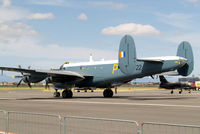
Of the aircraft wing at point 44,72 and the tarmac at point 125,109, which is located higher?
the aircraft wing at point 44,72

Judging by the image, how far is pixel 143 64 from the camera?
32469mm

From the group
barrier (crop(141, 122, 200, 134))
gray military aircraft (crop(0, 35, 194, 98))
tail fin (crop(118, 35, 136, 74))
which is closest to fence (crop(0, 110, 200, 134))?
barrier (crop(141, 122, 200, 134))

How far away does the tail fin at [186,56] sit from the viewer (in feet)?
114

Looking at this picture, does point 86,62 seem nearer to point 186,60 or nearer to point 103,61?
point 103,61

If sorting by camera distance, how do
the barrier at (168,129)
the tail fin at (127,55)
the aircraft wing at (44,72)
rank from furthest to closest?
the aircraft wing at (44,72) < the tail fin at (127,55) < the barrier at (168,129)

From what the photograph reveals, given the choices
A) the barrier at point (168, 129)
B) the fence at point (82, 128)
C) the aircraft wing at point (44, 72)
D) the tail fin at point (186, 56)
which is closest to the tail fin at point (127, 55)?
the tail fin at point (186, 56)

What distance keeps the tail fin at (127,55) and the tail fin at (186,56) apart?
6.40 meters

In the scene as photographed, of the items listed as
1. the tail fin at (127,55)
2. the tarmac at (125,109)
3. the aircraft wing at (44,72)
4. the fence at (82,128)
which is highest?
the tail fin at (127,55)

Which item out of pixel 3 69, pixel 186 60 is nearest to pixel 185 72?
pixel 186 60

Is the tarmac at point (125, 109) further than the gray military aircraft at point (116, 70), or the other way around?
the gray military aircraft at point (116, 70)

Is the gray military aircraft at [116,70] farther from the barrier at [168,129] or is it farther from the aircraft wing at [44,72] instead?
the barrier at [168,129]

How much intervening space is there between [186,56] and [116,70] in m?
8.47

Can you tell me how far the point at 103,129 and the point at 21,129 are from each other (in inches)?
147

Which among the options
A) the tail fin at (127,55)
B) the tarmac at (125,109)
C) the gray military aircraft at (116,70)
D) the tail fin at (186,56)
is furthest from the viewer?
the tail fin at (186,56)
